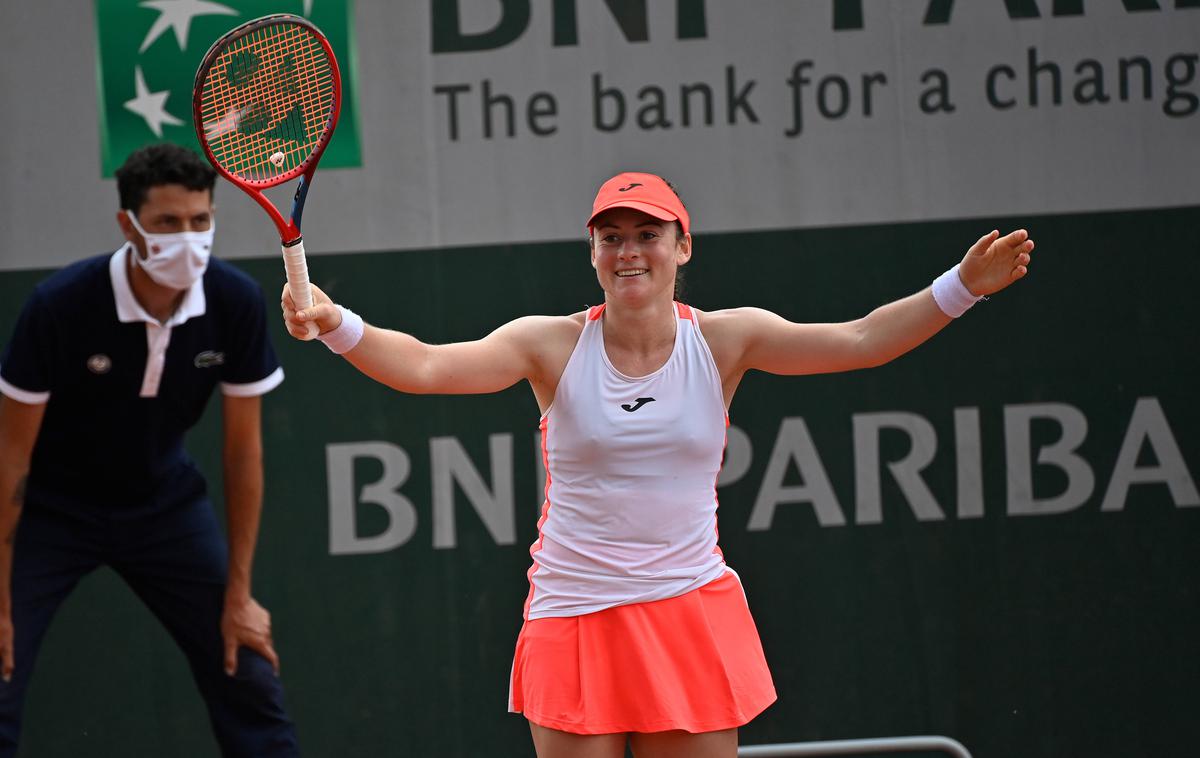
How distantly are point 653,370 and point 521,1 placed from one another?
73.1 inches

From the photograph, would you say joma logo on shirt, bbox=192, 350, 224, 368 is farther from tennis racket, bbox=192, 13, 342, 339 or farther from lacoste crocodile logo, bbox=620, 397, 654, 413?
lacoste crocodile logo, bbox=620, 397, 654, 413

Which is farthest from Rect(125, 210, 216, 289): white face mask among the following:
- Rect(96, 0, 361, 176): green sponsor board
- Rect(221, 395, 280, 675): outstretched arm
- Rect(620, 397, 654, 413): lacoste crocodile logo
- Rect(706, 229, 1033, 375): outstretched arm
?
Rect(706, 229, 1033, 375): outstretched arm

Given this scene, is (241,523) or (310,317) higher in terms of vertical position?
(310,317)

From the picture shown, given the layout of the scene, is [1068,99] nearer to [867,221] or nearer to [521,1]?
[867,221]

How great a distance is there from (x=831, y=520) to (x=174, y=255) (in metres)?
2.23

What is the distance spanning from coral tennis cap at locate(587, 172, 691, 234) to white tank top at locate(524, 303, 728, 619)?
31cm

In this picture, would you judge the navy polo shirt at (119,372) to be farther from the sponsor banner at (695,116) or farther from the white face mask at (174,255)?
the sponsor banner at (695,116)

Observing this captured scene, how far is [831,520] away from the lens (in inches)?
184

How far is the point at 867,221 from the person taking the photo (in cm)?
466

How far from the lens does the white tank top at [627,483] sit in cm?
302

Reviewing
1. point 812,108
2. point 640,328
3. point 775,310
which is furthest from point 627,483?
point 812,108

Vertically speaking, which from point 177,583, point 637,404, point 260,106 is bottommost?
point 177,583

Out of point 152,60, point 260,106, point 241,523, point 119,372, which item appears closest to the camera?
point 260,106

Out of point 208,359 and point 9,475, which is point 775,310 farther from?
point 9,475
